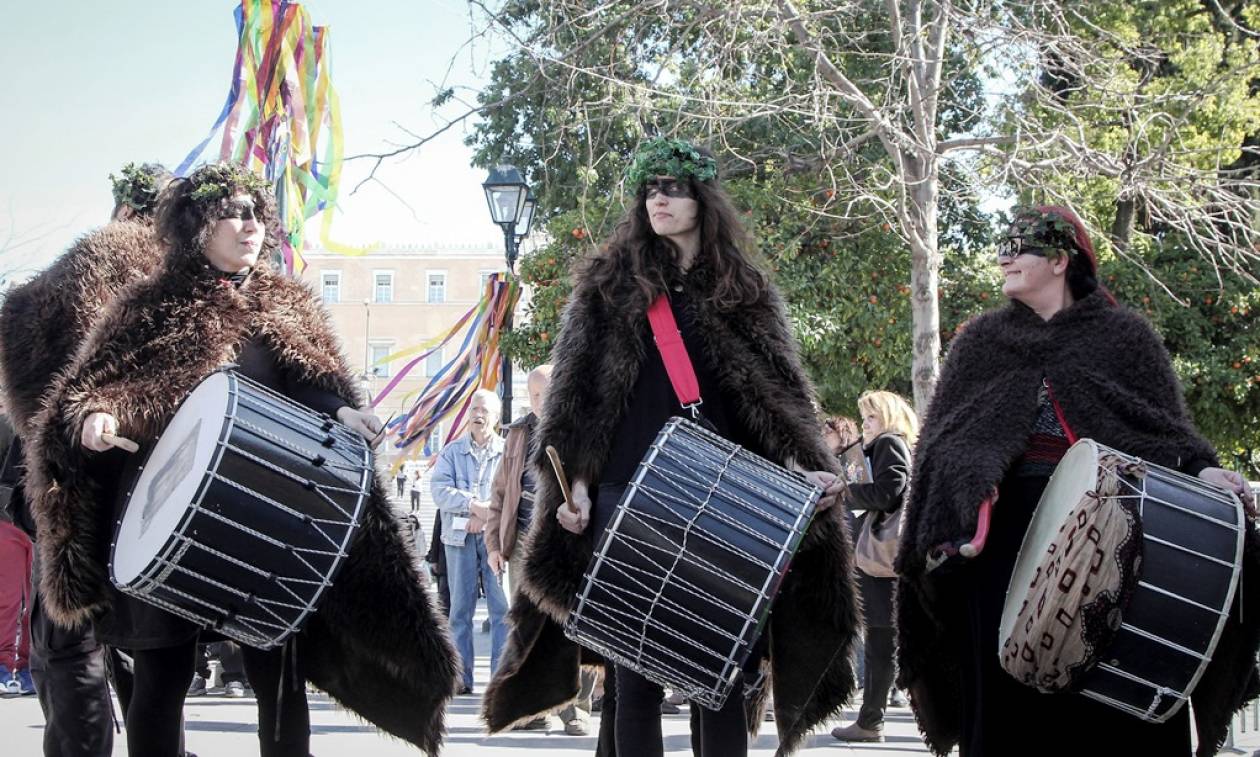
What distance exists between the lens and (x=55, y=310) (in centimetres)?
471

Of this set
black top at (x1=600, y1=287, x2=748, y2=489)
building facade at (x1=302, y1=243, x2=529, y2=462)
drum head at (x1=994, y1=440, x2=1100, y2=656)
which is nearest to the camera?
drum head at (x1=994, y1=440, x2=1100, y2=656)

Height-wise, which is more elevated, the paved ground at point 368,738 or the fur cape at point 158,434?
the fur cape at point 158,434

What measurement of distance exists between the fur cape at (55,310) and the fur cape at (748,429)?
1.45 metres

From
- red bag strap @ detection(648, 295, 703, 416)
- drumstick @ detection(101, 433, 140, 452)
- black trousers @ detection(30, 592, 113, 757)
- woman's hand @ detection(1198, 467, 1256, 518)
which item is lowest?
black trousers @ detection(30, 592, 113, 757)

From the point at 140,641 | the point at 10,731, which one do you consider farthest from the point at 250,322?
the point at 10,731

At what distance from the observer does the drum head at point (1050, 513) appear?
3719mm

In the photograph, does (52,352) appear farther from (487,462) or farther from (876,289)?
(876,289)

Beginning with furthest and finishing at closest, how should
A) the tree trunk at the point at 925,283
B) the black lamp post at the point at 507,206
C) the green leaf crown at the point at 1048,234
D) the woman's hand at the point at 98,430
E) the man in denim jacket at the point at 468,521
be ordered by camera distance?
the black lamp post at the point at 507,206 → the tree trunk at the point at 925,283 → the man in denim jacket at the point at 468,521 → the green leaf crown at the point at 1048,234 → the woman's hand at the point at 98,430

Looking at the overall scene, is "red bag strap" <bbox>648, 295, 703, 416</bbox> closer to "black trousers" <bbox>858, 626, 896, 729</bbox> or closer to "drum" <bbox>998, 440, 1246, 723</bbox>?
"drum" <bbox>998, 440, 1246, 723</bbox>

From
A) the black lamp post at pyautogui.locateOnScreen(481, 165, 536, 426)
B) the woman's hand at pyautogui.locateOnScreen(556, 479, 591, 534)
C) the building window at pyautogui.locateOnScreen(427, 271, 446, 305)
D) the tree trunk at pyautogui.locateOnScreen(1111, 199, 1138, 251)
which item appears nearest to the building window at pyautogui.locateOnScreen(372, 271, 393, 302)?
the building window at pyautogui.locateOnScreen(427, 271, 446, 305)

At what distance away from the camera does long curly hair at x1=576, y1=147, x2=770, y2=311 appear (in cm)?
439

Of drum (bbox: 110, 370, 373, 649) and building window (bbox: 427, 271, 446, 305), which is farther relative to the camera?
building window (bbox: 427, 271, 446, 305)

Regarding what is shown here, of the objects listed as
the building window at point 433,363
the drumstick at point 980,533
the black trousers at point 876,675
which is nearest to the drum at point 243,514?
the drumstick at point 980,533

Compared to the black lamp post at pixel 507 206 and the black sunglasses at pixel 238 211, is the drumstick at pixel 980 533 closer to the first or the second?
the black sunglasses at pixel 238 211
